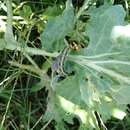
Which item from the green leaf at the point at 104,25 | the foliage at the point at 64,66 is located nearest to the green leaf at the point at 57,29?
the foliage at the point at 64,66

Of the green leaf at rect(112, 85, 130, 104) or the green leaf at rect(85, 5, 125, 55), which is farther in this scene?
the green leaf at rect(112, 85, 130, 104)

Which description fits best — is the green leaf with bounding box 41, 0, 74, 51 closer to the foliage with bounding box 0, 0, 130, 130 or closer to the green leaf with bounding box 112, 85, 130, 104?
the foliage with bounding box 0, 0, 130, 130

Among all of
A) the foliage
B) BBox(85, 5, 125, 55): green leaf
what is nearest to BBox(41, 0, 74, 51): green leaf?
the foliage

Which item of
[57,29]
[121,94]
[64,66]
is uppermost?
[57,29]

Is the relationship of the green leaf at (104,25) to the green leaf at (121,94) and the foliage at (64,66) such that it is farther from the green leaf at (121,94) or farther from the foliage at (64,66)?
the green leaf at (121,94)

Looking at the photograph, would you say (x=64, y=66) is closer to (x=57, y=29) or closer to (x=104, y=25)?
(x=57, y=29)

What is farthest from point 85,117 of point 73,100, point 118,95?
point 118,95

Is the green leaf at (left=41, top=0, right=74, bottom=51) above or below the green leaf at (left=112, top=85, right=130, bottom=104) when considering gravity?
above

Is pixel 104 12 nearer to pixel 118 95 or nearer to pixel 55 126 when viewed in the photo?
pixel 118 95

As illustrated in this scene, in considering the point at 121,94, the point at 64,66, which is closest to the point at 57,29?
the point at 64,66
